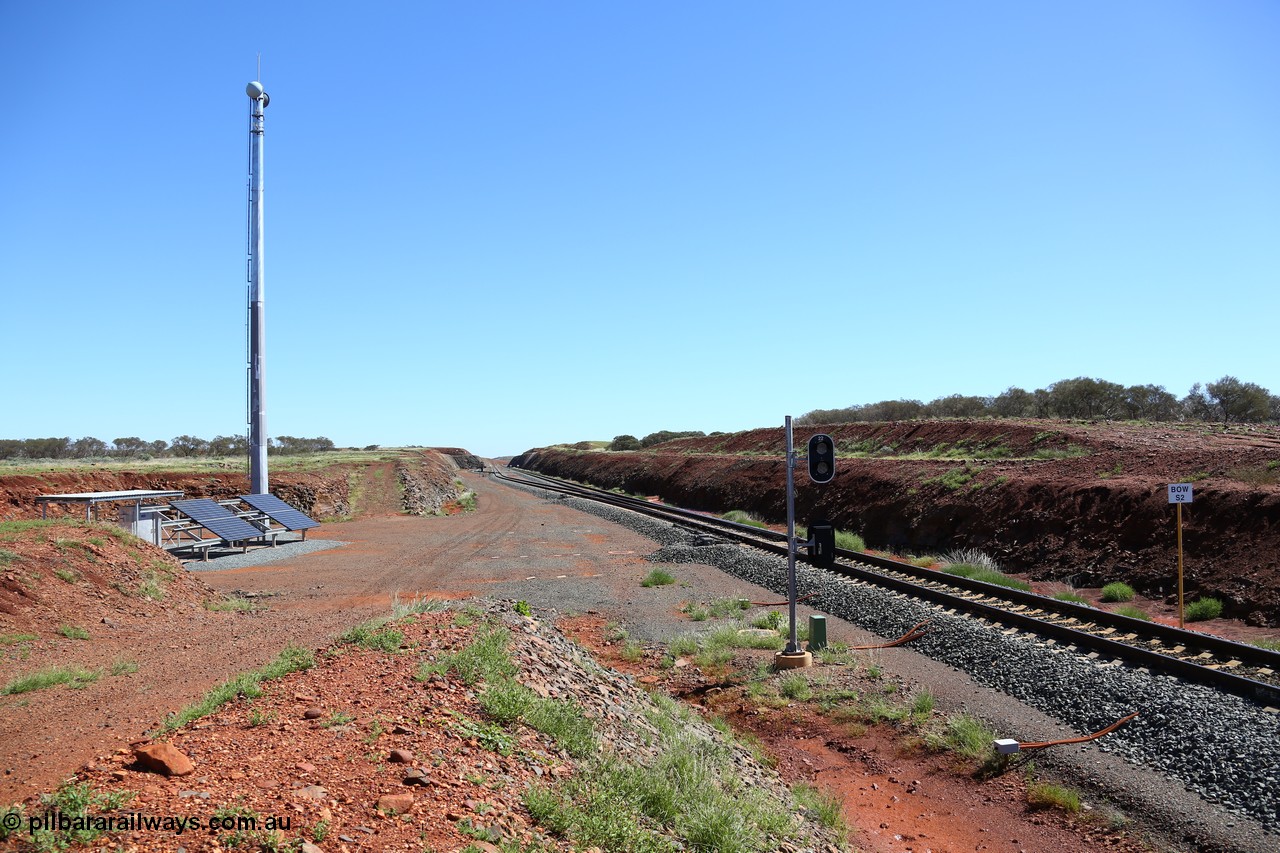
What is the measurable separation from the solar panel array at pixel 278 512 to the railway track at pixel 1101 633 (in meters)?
19.2

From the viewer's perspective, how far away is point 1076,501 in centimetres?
2138

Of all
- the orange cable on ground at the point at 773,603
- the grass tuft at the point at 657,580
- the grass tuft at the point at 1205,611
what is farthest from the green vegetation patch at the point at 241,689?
the grass tuft at the point at 1205,611

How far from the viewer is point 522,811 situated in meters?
5.13

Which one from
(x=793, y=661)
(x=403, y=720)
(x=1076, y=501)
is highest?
(x=1076, y=501)

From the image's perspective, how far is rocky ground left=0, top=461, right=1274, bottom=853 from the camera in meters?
4.59

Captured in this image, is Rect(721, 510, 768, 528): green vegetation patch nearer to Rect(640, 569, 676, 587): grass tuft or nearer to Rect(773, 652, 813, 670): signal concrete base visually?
Rect(640, 569, 676, 587): grass tuft

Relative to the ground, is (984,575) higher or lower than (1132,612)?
higher

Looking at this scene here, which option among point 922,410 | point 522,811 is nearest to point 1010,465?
point 522,811

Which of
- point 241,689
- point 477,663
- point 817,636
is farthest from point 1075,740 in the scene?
point 241,689

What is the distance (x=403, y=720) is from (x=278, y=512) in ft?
81.6

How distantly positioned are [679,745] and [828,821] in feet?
5.23

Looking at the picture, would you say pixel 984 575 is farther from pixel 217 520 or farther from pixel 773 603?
pixel 217 520

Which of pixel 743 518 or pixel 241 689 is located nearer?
pixel 241 689

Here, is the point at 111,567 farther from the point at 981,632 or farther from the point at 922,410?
the point at 922,410
